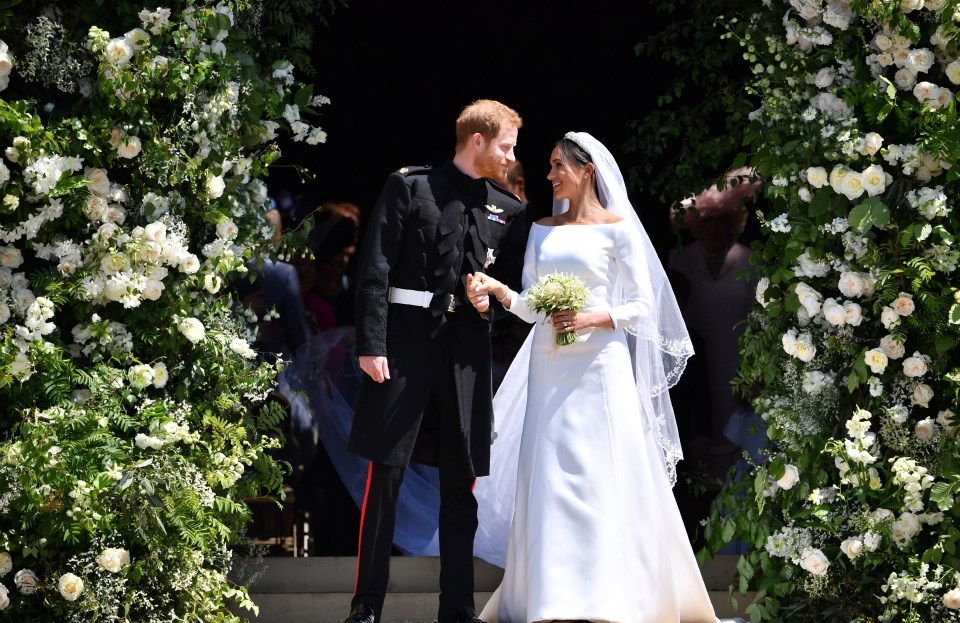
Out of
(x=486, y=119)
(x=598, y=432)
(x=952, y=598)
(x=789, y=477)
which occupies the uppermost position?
(x=486, y=119)

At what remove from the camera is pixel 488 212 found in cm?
487

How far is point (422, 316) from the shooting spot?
4.73 metres

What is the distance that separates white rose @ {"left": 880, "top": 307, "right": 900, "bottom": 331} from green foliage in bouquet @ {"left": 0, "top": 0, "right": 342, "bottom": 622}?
2455 mm

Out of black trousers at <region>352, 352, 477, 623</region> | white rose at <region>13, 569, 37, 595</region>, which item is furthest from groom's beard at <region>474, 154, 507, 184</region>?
white rose at <region>13, 569, 37, 595</region>

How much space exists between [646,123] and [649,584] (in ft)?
8.39

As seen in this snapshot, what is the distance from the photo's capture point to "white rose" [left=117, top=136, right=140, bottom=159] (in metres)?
4.64

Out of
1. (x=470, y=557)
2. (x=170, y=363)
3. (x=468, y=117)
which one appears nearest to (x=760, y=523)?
(x=470, y=557)

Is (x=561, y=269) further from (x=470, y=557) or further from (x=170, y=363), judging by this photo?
(x=170, y=363)

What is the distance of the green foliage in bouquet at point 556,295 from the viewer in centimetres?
454

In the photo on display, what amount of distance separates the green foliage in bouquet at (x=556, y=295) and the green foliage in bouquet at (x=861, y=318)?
892mm

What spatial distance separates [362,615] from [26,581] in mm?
1225

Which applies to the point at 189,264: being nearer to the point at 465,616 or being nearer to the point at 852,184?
the point at 465,616

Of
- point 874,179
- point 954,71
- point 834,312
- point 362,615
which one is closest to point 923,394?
point 834,312

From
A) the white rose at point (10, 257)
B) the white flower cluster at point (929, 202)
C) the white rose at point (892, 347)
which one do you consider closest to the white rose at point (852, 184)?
the white flower cluster at point (929, 202)
